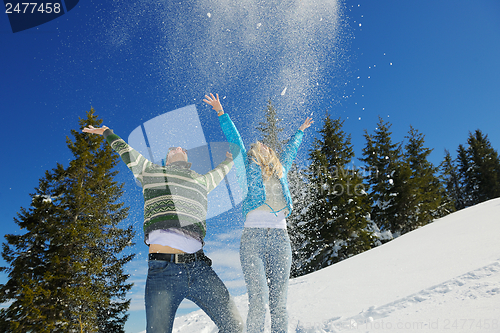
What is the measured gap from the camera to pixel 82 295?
37.8 ft

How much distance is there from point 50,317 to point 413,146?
31.7 m

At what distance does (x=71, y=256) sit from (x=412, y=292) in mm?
14176

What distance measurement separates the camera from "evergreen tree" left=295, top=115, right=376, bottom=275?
53.9 ft

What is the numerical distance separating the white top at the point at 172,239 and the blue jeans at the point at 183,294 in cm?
14

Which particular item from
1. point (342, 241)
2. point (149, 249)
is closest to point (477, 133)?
point (342, 241)

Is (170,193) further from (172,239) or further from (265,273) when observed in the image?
(265,273)

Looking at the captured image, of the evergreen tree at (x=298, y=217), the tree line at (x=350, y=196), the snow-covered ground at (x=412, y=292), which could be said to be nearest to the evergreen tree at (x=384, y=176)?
the tree line at (x=350, y=196)

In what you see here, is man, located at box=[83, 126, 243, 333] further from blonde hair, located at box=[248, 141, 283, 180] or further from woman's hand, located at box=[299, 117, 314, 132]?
woman's hand, located at box=[299, 117, 314, 132]

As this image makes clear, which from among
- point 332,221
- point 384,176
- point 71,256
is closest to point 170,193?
point 71,256

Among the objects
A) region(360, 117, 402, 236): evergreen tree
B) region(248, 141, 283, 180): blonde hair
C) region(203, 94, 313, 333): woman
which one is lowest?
region(203, 94, 313, 333): woman

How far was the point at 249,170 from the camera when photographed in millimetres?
2602

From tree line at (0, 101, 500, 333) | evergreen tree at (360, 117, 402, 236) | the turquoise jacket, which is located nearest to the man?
the turquoise jacket

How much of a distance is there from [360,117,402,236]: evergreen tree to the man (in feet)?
69.3

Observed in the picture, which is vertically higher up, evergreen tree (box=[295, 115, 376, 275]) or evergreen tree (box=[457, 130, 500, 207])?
evergreen tree (box=[457, 130, 500, 207])
